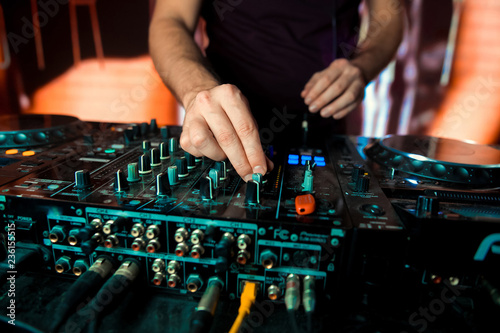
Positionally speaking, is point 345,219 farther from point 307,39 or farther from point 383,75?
point 383,75

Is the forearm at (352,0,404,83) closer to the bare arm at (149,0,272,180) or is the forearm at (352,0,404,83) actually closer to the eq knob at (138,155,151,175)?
the bare arm at (149,0,272,180)

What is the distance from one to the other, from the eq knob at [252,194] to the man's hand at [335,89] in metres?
0.63

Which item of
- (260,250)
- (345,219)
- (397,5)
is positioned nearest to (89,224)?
(260,250)

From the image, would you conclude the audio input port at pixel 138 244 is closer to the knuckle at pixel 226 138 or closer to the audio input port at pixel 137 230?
the audio input port at pixel 137 230

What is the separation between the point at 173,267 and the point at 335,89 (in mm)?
899

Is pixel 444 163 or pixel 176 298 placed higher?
pixel 444 163

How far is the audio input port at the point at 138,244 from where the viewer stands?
28.7 inches

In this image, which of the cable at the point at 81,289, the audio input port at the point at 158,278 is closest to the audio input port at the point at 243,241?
the audio input port at the point at 158,278

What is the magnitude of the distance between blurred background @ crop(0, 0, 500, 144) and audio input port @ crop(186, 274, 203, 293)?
2.67 metres

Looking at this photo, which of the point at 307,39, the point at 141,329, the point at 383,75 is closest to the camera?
the point at 141,329

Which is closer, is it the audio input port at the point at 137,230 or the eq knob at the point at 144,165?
the audio input port at the point at 137,230

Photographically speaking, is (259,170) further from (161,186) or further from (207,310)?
(207,310)

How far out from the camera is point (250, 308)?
0.71 m

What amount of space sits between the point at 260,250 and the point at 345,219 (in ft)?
0.63
